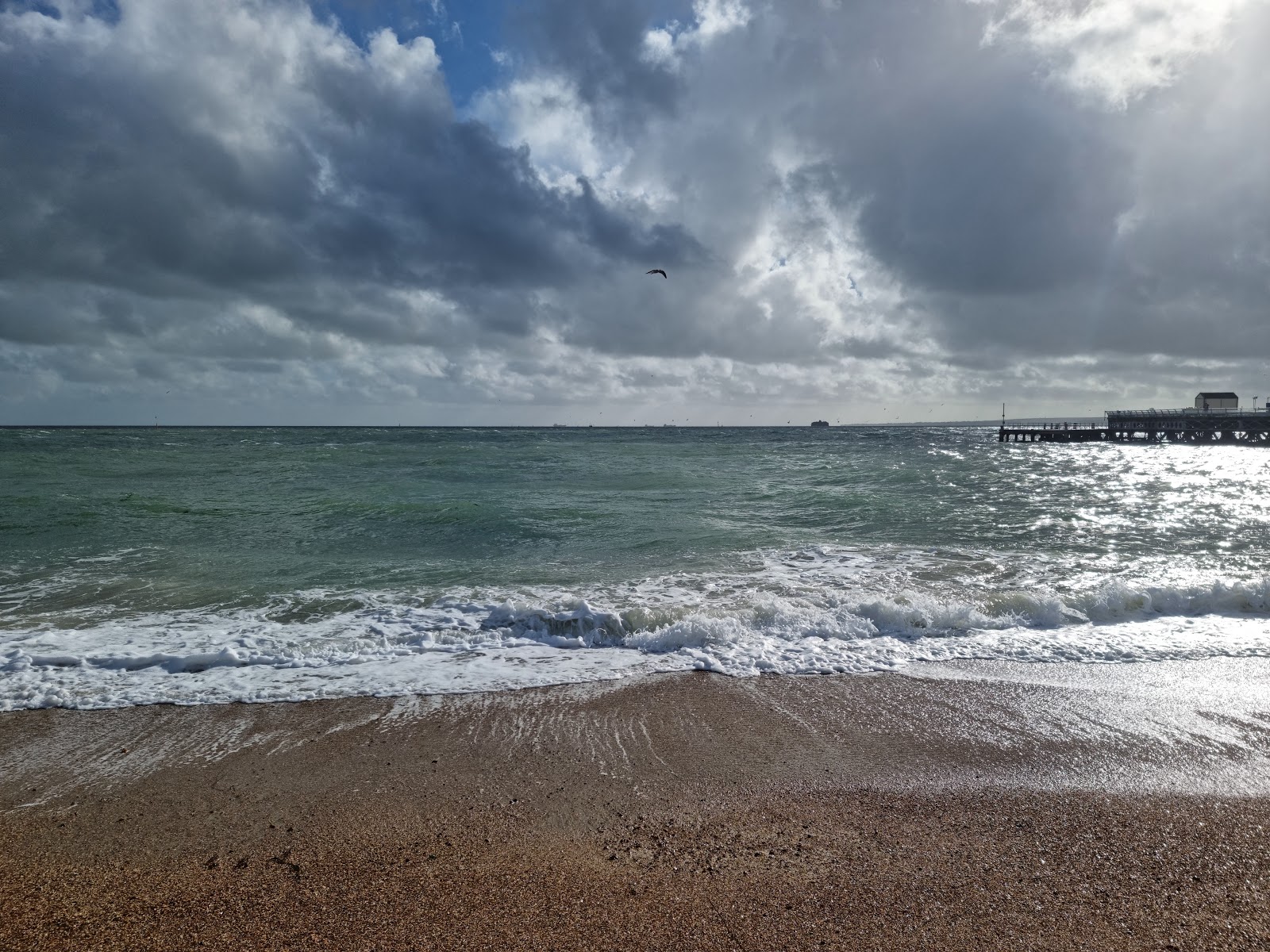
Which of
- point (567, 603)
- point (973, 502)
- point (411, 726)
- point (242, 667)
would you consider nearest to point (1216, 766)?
point (411, 726)

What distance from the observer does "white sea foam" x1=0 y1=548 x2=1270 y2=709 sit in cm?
684

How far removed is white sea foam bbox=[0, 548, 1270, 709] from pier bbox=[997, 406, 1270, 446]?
85.2 meters

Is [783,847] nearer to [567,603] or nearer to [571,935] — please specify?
[571,935]

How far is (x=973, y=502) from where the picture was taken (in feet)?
69.9

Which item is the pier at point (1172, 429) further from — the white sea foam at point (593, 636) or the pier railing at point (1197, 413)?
the white sea foam at point (593, 636)

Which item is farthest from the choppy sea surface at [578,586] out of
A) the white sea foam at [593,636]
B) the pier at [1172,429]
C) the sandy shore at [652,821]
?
the pier at [1172,429]

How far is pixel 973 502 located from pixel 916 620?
1486 cm

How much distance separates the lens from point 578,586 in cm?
1072

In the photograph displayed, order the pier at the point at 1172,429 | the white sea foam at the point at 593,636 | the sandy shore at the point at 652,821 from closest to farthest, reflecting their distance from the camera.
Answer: the sandy shore at the point at 652,821
the white sea foam at the point at 593,636
the pier at the point at 1172,429

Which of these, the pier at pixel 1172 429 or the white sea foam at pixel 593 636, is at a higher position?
the pier at pixel 1172 429

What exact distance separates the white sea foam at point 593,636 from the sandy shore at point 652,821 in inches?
28.6

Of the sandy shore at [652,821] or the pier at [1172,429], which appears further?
the pier at [1172,429]

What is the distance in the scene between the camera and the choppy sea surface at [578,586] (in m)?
7.28

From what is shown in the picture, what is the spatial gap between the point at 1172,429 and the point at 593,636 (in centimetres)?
9694
